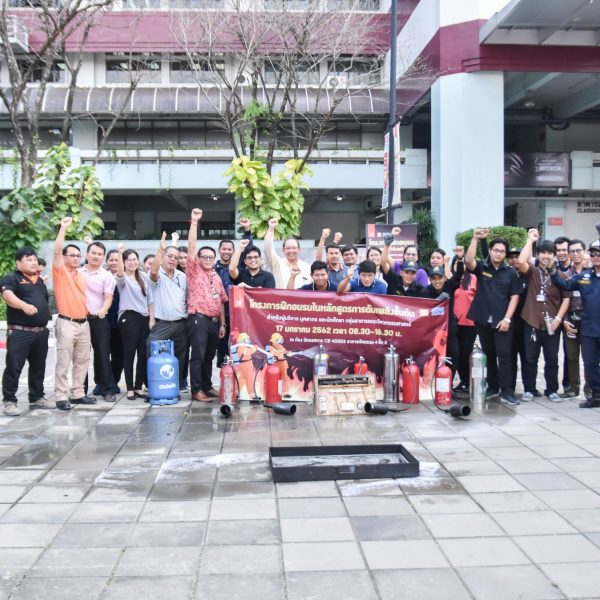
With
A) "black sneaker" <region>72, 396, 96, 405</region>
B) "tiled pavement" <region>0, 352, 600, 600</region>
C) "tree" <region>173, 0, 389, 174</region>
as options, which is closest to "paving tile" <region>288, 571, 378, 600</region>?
"tiled pavement" <region>0, 352, 600, 600</region>

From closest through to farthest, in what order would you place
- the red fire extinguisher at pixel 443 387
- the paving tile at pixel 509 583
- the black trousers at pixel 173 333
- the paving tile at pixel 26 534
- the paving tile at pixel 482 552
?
the paving tile at pixel 509 583
the paving tile at pixel 482 552
the paving tile at pixel 26 534
the red fire extinguisher at pixel 443 387
the black trousers at pixel 173 333

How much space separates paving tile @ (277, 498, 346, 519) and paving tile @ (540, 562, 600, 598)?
139 cm

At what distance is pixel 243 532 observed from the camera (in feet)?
14.1

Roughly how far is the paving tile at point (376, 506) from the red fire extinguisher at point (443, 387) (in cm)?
347

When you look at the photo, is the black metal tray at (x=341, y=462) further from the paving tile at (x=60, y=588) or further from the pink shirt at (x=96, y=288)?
the pink shirt at (x=96, y=288)

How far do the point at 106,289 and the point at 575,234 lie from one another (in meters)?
23.1

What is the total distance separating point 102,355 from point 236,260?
2054mm

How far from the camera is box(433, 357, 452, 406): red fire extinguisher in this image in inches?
324

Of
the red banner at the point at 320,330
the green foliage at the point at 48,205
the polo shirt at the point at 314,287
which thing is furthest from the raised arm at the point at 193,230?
the green foliage at the point at 48,205

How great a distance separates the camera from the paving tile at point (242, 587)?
136 inches

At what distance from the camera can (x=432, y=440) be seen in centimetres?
661

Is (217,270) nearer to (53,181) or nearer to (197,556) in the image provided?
(197,556)

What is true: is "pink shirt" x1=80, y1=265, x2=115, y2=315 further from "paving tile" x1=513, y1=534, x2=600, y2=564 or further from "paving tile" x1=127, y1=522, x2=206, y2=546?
"paving tile" x1=513, y1=534, x2=600, y2=564

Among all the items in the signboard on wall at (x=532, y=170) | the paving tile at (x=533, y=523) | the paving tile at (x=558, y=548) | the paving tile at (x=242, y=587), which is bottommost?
the paving tile at (x=242, y=587)
